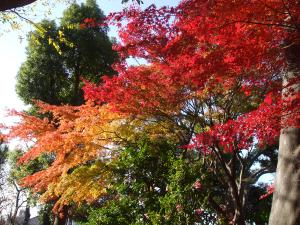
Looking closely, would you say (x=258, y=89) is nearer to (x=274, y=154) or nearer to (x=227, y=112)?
(x=227, y=112)

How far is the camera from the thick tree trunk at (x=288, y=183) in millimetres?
5418

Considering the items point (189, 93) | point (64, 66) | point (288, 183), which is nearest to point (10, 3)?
point (288, 183)

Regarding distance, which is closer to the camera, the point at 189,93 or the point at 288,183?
the point at 288,183

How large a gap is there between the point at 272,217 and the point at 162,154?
2687 millimetres

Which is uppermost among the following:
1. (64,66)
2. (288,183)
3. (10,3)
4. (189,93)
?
(64,66)

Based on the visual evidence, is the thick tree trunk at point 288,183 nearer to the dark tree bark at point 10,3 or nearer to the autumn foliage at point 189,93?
the autumn foliage at point 189,93

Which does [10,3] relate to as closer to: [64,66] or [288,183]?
[288,183]

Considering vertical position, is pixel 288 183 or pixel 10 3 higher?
pixel 10 3

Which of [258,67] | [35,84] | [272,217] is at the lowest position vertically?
[272,217]

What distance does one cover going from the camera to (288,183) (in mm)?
5617

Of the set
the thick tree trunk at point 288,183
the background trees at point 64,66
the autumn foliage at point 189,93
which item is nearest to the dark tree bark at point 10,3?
the autumn foliage at point 189,93

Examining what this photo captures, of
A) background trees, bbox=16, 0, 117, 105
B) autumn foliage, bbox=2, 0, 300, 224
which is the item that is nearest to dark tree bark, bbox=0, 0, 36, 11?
autumn foliage, bbox=2, 0, 300, 224

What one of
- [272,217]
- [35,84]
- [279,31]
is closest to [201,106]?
[279,31]

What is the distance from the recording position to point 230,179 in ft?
31.9
